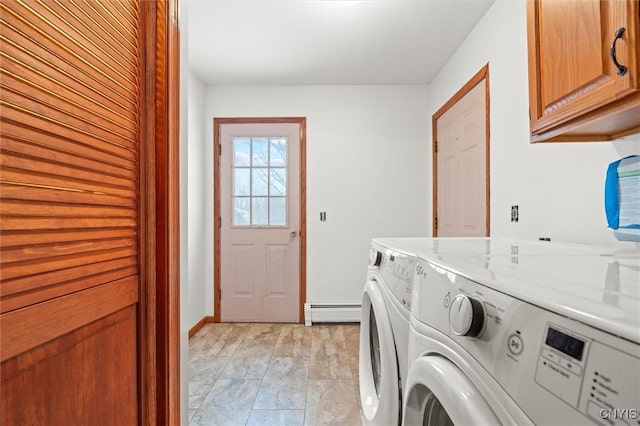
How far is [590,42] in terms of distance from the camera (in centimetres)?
89

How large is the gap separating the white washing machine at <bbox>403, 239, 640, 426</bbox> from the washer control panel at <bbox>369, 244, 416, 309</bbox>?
0.67 feet

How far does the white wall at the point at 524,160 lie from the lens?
1.33 metres

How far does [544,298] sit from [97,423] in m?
1.01

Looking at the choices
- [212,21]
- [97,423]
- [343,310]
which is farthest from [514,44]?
[343,310]

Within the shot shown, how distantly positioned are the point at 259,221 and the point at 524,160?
7.99 feet

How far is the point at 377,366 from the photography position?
4.47 ft

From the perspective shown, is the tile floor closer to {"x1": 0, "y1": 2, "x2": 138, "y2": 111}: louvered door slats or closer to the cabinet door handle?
{"x1": 0, "y1": 2, "x2": 138, "y2": 111}: louvered door slats

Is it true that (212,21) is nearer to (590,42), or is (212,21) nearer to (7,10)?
(7,10)

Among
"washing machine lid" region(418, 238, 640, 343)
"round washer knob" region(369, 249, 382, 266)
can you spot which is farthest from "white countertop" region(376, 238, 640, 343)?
"round washer knob" region(369, 249, 382, 266)

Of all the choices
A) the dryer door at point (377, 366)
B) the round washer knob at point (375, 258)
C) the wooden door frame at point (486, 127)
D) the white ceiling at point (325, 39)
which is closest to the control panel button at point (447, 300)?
the dryer door at point (377, 366)

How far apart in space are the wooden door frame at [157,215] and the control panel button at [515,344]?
0.97m

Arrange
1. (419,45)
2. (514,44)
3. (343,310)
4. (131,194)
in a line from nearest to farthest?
(131,194) < (514,44) < (419,45) < (343,310)

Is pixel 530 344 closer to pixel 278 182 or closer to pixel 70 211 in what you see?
pixel 70 211

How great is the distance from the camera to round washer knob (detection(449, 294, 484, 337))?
47 centimetres
